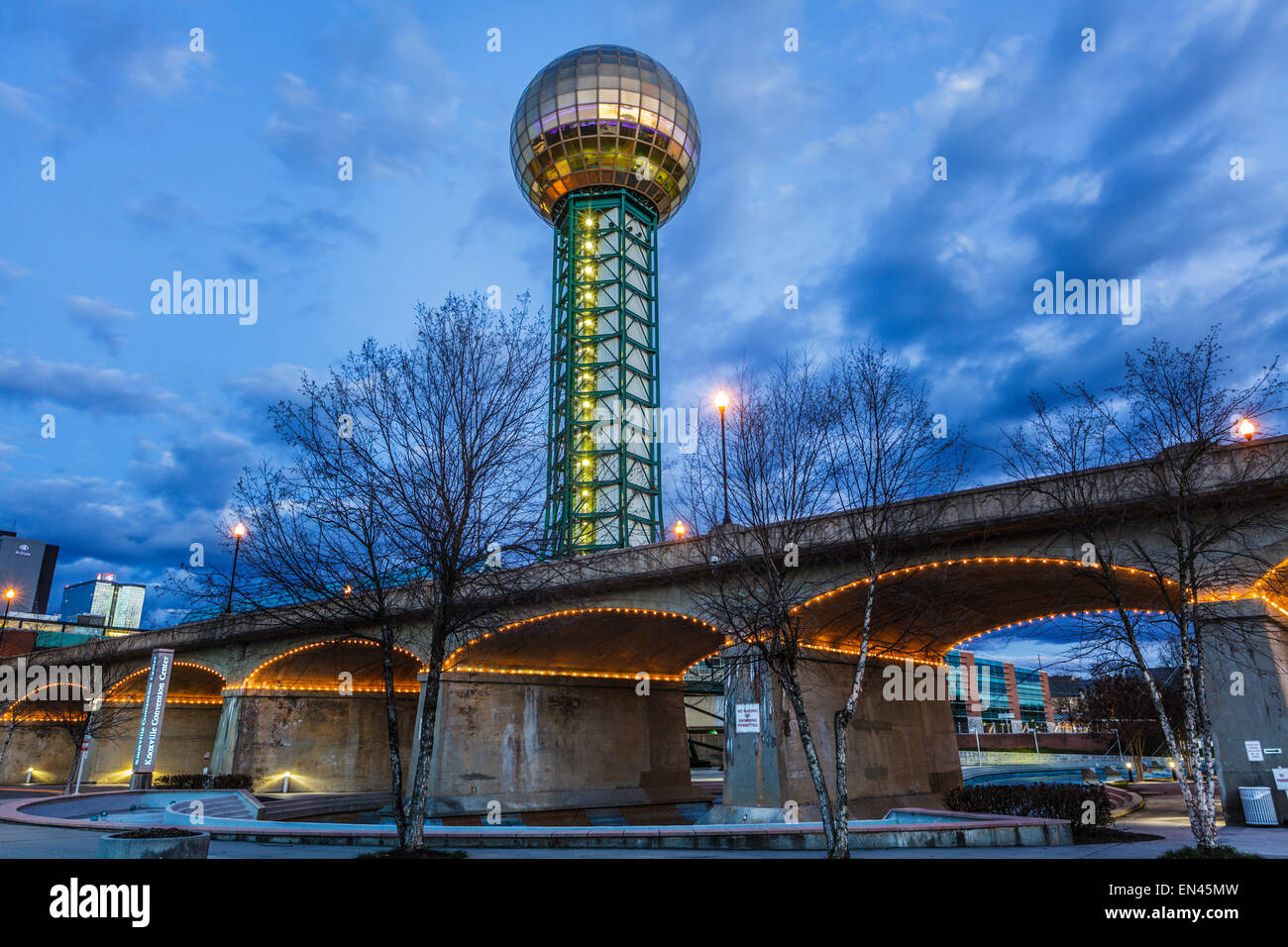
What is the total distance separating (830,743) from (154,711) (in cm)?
2631

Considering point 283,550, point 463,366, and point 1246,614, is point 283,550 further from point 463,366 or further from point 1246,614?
point 1246,614

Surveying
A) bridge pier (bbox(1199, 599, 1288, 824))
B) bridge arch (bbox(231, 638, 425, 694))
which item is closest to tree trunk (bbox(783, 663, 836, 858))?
bridge pier (bbox(1199, 599, 1288, 824))

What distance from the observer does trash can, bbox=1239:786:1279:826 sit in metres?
16.5

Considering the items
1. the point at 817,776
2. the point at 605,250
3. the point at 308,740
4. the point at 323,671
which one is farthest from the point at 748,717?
the point at 605,250

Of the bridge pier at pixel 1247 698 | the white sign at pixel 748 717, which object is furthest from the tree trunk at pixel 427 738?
the bridge pier at pixel 1247 698

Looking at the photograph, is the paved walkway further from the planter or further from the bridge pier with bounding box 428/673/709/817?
the bridge pier with bounding box 428/673/709/817

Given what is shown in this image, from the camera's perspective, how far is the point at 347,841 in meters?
18.3

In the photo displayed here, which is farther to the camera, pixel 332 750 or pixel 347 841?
pixel 332 750

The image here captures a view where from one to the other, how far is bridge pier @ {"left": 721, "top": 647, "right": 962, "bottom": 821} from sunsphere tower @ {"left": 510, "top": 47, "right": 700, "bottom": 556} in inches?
1072

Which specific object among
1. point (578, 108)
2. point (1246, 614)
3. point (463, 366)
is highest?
point (578, 108)

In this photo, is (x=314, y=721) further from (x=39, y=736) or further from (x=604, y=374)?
(x=604, y=374)

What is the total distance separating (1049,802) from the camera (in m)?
18.9
